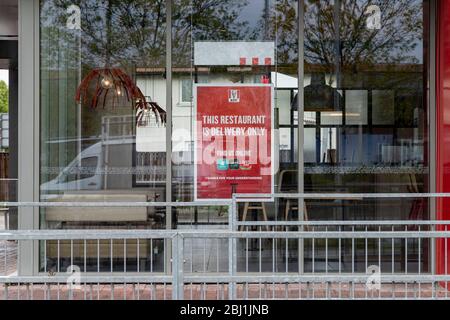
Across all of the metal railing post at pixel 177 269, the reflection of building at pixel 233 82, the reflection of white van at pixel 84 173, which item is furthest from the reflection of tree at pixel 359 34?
the metal railing post at pixel 177 269

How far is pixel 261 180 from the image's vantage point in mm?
6789

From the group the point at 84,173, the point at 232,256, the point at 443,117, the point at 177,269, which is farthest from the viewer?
the point at 84,173

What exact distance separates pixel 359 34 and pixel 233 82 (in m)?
1.61

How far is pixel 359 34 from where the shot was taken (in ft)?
22.3

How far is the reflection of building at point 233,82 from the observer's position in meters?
6.71

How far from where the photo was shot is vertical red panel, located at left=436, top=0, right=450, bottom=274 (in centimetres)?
623

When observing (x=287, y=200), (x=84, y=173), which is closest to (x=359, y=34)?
(x=287, y=200)

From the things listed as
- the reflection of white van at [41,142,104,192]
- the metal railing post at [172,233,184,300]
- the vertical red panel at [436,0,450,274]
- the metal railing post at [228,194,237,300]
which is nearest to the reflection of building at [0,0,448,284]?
the reflection of white van at [41,142,104,192]

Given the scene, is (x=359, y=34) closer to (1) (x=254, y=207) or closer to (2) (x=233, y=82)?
(2) (x=233, y=82)

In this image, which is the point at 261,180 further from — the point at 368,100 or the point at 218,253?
the point at 368,100

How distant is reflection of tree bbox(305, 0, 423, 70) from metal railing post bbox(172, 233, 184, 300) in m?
4.21

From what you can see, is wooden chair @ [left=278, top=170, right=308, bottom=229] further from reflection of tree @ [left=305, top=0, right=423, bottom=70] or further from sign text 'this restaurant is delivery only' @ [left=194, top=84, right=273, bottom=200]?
Result: reflection of tree @ [left=305, top=0, right=423, bottom=70]

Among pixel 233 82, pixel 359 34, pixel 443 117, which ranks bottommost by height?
pixel 443 117
